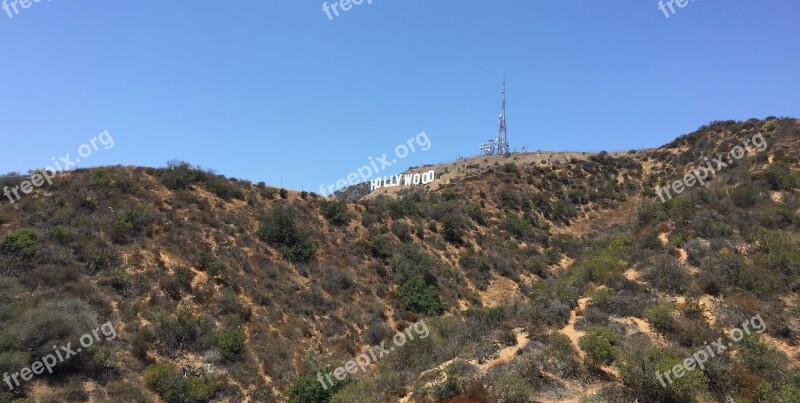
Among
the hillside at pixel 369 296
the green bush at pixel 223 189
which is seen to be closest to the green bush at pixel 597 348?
the hillside at pixel 369 296

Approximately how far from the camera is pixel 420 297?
81.4 feet

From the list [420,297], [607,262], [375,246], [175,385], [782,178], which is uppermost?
[375,246]

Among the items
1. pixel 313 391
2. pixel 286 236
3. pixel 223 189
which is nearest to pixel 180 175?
pixel 223 189

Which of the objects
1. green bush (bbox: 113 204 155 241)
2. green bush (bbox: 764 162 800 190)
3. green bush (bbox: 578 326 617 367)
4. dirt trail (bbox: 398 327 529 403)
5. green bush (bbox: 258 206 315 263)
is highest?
green bush (bbox: 113 204 155 241)

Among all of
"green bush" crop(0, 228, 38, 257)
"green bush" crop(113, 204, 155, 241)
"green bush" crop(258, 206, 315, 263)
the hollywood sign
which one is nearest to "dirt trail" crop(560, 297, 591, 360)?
"green bush" crop(258, 206, 315, 263)

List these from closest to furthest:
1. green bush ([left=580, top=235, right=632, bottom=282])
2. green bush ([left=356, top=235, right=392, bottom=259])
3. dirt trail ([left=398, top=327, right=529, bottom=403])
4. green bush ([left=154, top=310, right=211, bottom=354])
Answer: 1. dirt trail ([left=398, top=327, right=529, bottom=403])
2. green bush ([left=154, top=310, right=211, bottom=354])
3. green bush ([left=580, top=235, right=632, bottom=282])
4. green bush ([left=356, top=235, right=392, bottom=259])

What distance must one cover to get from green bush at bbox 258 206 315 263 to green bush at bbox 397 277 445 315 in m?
5.64

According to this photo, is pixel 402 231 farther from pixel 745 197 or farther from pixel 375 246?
pixel 745 197

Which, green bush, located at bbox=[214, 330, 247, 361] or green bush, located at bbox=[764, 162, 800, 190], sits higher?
green bush, located at bbox=[214, 330, 247, 361]

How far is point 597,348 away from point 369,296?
1408 centimetres

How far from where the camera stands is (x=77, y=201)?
21.9 metres

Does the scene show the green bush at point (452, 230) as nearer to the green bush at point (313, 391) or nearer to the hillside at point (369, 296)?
the hillside at point (369, 296)

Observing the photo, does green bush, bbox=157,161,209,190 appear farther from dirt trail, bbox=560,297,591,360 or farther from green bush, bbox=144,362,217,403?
dirt trail, bbox=560,297,591,360

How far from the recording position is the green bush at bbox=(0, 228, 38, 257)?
1753cm
